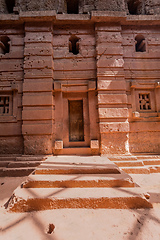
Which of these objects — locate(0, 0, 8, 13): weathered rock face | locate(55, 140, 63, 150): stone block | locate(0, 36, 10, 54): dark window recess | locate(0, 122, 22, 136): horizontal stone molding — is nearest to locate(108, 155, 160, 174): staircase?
locate(55, 140, 63, 150): stone block

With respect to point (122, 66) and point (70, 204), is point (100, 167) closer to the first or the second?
point (70, 204)

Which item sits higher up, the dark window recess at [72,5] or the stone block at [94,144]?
the dark window recess at [72,5]

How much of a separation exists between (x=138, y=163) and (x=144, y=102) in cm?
254

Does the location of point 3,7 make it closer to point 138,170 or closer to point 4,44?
point 4,44

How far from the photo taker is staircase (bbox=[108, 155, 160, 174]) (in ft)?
12.7

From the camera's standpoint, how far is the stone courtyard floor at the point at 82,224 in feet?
4.83

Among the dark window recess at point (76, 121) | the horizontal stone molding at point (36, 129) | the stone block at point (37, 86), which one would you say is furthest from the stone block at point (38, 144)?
the stone block at point (37, 86)

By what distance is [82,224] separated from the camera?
1645 millimetres

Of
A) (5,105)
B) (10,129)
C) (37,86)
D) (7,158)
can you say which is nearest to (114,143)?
(37,86)

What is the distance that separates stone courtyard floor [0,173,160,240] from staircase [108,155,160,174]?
2050 mm

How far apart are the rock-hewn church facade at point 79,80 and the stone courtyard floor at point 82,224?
8.97ft

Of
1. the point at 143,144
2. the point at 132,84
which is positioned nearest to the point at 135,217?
the point at 143,144

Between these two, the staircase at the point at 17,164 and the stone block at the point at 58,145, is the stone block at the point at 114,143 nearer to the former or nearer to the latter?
the stone block at the point at 58,145

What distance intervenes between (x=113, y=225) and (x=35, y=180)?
149 centimetres
